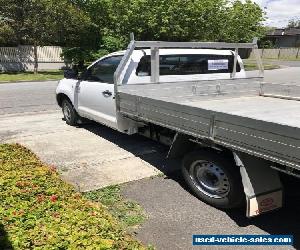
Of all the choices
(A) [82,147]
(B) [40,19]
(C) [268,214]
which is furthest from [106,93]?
(B) [40,19]

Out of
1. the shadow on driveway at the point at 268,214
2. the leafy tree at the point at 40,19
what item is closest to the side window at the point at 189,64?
the shadow on driveway at the point at 268,214

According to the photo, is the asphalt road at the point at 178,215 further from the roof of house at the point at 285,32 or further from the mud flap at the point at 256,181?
the roof of house at the point at 285,32

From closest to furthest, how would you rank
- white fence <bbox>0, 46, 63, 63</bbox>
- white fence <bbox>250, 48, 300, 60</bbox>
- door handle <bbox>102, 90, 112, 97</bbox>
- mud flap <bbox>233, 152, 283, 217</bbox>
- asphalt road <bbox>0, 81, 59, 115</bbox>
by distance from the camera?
1. mud flap <bbox>233, 152, 283, 217</bbox>
2. door handle <bbox>102, 90, 112, 97</bbox>
3. asphalt road <bbox>0, 81, 59, 115</bbox>
4. white fence <bbox>0, 46, 63, 63</bbox>
5. white fence <bbox>250, 48, 300, 60</bbox>

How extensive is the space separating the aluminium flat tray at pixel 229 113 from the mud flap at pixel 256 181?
22 cm

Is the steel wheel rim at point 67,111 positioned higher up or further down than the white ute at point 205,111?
further down

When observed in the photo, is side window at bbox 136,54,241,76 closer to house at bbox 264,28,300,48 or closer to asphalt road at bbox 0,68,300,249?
asphalt road at bbox 0,68,300,249

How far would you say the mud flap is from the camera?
4148 mm

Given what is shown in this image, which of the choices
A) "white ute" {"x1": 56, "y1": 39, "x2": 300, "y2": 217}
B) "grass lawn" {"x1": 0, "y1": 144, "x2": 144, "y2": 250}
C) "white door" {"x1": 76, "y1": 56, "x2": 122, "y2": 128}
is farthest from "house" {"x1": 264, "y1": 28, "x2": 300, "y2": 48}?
"grass lawn" {"x1": 0, "y1": 144, "x2": 144, "y2": 250}

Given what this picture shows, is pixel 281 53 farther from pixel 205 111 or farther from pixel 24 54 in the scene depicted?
pixel 205 111

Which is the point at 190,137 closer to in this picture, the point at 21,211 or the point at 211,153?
the point at 211,153

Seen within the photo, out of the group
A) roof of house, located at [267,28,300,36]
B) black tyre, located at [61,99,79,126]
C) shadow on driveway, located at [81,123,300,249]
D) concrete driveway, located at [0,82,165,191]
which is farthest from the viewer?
roof of house, located at [267,28,300,36]

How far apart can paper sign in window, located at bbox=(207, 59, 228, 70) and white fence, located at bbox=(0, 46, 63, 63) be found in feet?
71.7

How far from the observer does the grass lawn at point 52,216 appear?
154 inches

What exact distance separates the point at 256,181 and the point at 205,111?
96 centimetres
